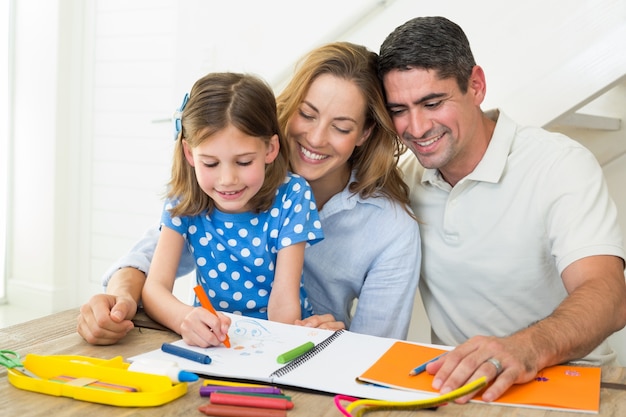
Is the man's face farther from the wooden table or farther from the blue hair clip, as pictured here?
the wooden table

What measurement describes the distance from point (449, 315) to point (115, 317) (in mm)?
875

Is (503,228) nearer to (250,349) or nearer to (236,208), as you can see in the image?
(236,208)

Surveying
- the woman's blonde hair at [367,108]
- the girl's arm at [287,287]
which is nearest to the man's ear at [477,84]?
the woman's blonde hair at [367,108]

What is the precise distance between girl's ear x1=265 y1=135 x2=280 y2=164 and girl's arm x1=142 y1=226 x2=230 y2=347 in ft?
0.80

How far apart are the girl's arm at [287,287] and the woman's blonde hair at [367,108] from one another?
33 cm

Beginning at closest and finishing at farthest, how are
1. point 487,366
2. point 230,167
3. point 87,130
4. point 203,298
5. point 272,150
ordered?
point 487,366 < point 203,298 < point 230,167 < point 272,150 < point 87,130

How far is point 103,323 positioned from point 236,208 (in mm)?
396

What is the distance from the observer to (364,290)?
169cm

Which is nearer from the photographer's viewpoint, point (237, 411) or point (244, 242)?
point (237, 411)

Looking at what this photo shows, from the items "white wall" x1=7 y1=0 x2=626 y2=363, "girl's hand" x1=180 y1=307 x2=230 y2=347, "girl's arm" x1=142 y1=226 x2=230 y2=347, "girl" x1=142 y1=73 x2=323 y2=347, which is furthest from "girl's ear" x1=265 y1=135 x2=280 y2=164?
"white wall" x1=7 y1=0 x2=626 y2=363

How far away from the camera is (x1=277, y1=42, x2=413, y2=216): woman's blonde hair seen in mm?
1651

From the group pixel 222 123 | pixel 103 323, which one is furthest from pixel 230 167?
pixel 103 323

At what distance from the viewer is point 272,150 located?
1.52 meters

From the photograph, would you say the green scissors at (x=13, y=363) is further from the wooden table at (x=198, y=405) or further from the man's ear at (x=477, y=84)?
the man's ear at (x=477, y=84)
